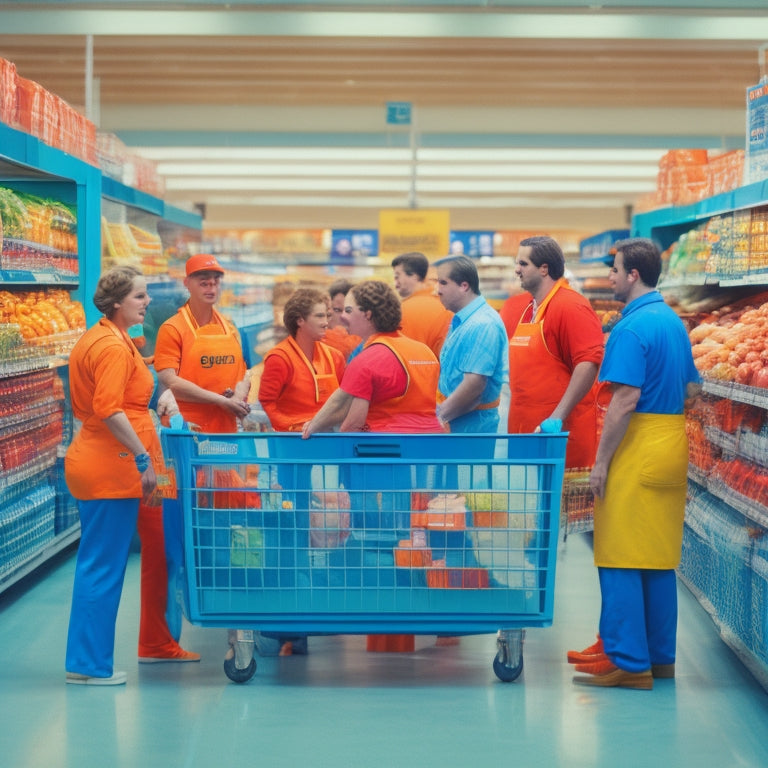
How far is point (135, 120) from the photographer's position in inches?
518

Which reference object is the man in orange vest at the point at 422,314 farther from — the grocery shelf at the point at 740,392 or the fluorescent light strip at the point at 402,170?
the fluorescent light strip at the point at 402,170

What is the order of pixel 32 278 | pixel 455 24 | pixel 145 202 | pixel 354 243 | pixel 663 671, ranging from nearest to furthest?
pixel 663 671, pixel 32 278, pixel 145 202, pixel 455 24, pixel 354 243

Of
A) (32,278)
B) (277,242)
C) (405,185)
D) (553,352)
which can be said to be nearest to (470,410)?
(553,352)

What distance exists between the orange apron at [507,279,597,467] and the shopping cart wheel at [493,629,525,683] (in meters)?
0.96

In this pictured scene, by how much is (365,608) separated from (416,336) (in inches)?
109

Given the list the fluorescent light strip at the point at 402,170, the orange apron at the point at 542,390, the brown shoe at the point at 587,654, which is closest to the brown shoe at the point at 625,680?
the brown shoe at the point at 587,654

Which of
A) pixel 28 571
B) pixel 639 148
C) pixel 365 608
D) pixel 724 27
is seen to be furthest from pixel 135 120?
pixel 365 608

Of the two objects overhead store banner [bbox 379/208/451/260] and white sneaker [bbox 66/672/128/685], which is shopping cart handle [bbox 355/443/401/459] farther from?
overhead store banner [bbox 379/208/451/260]

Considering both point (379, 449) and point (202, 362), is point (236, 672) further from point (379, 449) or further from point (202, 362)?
point (202, 362)

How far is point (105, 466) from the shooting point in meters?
4.33

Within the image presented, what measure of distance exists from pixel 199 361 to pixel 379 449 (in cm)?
144

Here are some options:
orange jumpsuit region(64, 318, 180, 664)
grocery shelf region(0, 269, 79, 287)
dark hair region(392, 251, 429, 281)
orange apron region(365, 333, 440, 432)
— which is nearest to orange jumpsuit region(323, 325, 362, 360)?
dark hair region(392, 251, 429, 281)

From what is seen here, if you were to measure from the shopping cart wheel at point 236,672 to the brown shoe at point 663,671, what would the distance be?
62.4 inches

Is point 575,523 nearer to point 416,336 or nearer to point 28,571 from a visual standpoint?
point 416,336
